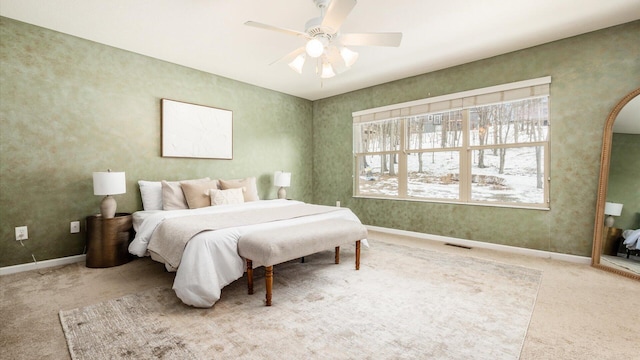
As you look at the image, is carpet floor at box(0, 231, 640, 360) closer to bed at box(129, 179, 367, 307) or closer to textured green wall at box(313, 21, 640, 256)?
bed at box(129, 179, 367, 307)

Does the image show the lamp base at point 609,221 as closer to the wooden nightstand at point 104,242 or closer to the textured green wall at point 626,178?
the textured green wall at point 626,178

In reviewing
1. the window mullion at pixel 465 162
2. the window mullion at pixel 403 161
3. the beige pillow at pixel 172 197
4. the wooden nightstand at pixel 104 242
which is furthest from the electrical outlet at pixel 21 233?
the window mullion at pixel 465 162

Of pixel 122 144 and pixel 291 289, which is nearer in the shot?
pixel 291 289

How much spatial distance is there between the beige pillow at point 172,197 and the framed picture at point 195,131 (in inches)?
21.5

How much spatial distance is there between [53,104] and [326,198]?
13.7 ft

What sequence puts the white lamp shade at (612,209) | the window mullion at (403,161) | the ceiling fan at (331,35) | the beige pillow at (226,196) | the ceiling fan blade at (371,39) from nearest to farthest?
the ceiling fan at (331,35) → the ceiling fan blade at (371,39) → the white lamp shade at (612,209) → the beige pillow at (226,196) → the window mullion at (403,161)

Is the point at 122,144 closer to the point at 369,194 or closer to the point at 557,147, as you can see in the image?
the point at 369,194

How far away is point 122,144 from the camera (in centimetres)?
359

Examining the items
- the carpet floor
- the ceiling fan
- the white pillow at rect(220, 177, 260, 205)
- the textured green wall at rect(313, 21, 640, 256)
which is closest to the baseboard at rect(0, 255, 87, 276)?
the carpet floor

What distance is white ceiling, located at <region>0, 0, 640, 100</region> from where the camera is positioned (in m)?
2.62

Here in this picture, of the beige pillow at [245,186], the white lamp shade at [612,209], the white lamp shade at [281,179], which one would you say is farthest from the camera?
the white lamp shade at [281,179]

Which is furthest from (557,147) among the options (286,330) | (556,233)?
(286,330)

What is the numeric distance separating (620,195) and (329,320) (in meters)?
3.18

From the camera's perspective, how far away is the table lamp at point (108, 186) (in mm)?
3004
